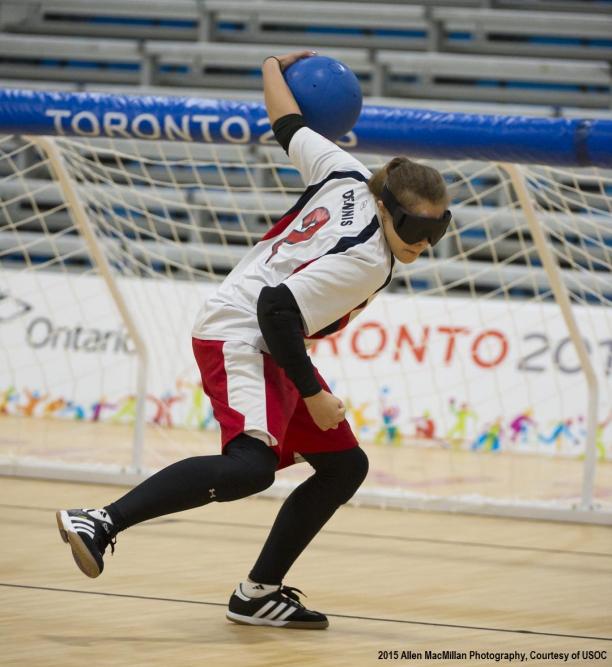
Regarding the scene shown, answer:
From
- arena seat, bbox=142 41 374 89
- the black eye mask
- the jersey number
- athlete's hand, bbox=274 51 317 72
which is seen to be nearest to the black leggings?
the jersey number

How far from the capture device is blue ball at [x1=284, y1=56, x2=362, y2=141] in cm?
347

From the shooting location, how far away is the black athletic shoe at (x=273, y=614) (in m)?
3.22

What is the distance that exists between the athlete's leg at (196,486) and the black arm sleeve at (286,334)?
0.23 metres

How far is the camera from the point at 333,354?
7777 mm

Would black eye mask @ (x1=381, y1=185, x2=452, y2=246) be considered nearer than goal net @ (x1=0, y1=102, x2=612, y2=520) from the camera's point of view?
Yes

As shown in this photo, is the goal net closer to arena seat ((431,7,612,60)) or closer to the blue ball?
arena seat ((431,7,612,60))

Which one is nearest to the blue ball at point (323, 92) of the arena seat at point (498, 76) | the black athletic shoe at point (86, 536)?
the black athletic shoe at point (86, 536)

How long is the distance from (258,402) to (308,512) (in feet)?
1.29

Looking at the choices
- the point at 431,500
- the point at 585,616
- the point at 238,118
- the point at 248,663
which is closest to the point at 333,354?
the point at 431,500

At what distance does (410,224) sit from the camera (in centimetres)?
302

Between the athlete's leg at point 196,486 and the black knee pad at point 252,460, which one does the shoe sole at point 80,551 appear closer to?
the athlete's leg at point 196,486

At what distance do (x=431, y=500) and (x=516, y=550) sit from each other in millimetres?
959

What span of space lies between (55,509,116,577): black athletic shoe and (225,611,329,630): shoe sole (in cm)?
46

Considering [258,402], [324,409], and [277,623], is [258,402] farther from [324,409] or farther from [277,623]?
[277,623]
